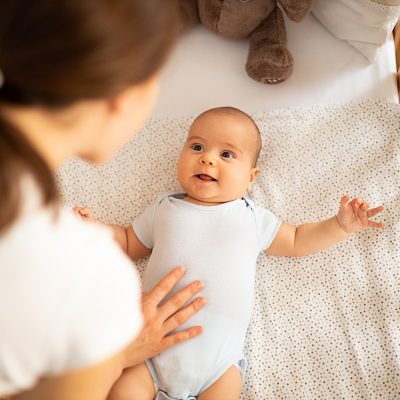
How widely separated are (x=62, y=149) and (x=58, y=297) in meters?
0.16

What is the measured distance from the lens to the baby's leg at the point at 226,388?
42.9 inches

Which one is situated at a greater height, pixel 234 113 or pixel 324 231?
pixel 234 113

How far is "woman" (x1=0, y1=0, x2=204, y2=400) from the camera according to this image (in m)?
0.53

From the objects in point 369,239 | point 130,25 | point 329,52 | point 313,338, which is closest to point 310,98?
point 329,52

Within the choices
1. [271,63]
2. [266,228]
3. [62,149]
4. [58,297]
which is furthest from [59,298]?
[271,63]

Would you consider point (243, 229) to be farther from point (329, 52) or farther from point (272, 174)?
point (329, 52)

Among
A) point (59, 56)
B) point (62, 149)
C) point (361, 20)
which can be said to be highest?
point (59, 56)

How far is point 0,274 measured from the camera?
580 mm

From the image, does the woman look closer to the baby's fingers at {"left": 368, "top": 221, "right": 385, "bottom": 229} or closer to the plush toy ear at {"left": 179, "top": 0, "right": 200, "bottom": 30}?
the baby's fingers at {"left": 368, "top": 221, "right": 385, "bottom": 229}

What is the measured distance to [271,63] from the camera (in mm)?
1471

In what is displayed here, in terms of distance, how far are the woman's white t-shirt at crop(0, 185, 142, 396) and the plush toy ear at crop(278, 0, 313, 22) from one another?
3.28ft

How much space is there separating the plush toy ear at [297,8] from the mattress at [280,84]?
14 cm

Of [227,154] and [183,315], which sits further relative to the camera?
[227,154]

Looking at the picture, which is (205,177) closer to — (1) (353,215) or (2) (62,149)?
(1) (353,215)
